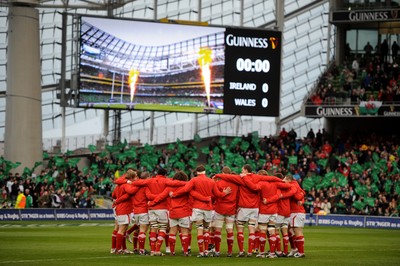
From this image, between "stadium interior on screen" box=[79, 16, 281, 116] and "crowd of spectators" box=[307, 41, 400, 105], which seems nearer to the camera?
"stadium interior on screen" box=[79, 16, 281, 116]

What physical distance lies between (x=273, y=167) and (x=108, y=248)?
28776 mm

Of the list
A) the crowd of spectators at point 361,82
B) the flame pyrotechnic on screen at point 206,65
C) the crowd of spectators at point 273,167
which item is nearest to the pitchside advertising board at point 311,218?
the crowd of spectators at point 273,167

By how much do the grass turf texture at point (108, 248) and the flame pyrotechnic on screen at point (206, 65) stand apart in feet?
46.6

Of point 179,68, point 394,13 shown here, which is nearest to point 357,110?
point 394,13

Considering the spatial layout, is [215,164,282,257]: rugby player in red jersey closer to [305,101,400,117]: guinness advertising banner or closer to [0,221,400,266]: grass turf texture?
[0,221,400,266]: grass turf texture

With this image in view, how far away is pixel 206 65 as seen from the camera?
56062 mm

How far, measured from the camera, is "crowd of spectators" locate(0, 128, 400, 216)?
50812 mm

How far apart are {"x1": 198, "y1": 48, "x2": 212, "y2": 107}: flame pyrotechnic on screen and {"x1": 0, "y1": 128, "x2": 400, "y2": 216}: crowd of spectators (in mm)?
4384

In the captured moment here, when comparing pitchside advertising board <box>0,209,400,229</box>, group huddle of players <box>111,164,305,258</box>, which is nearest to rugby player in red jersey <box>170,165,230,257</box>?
group huddle of players <box>111,164,305,258</box>

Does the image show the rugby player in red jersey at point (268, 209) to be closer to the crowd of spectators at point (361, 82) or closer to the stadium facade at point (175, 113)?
the crowd of spectators at point (361, 82)

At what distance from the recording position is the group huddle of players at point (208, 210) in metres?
26.0

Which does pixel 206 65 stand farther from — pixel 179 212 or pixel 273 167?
pixel 179 212

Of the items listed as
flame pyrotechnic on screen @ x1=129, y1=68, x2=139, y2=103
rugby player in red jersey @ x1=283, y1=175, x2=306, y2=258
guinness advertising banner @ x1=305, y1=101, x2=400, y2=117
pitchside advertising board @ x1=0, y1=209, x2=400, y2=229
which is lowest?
pitchside advertising board @ x1=0, y1=209, x2=400, y2=229

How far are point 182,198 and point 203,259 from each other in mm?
1783
